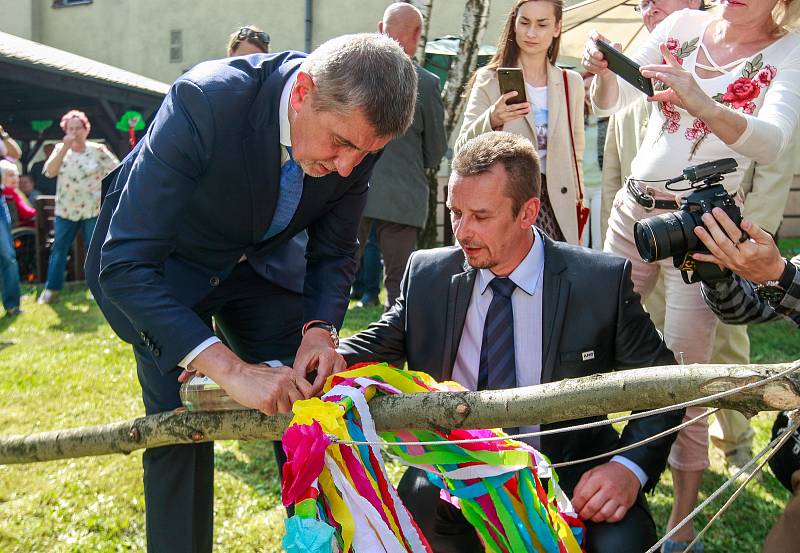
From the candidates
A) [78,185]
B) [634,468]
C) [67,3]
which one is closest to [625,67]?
[634,468]

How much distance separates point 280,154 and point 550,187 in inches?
76.5

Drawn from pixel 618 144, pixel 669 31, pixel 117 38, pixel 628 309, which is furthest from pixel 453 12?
pixel 628 309

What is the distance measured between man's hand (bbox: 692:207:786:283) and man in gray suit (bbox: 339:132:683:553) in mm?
413

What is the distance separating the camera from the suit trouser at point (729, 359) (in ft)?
13.3

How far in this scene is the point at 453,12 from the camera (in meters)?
16.1

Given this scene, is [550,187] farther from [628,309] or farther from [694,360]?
[628,309]

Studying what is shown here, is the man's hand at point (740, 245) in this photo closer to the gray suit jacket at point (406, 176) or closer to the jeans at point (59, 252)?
the gray suit jacket at point (406, 176)

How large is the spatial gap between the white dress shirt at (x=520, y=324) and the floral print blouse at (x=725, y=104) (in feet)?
2.56

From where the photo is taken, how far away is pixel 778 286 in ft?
7.52

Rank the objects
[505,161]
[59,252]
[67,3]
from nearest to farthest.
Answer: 1. [505,161]
2. [59,252]
3. [67,3]

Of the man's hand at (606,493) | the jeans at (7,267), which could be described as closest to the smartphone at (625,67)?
the man's hand at (606,493)

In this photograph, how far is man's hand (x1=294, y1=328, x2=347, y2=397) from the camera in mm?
2352

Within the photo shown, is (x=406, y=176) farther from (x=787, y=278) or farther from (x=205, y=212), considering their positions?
(x=787, y=278)

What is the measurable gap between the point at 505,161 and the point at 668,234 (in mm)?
684
